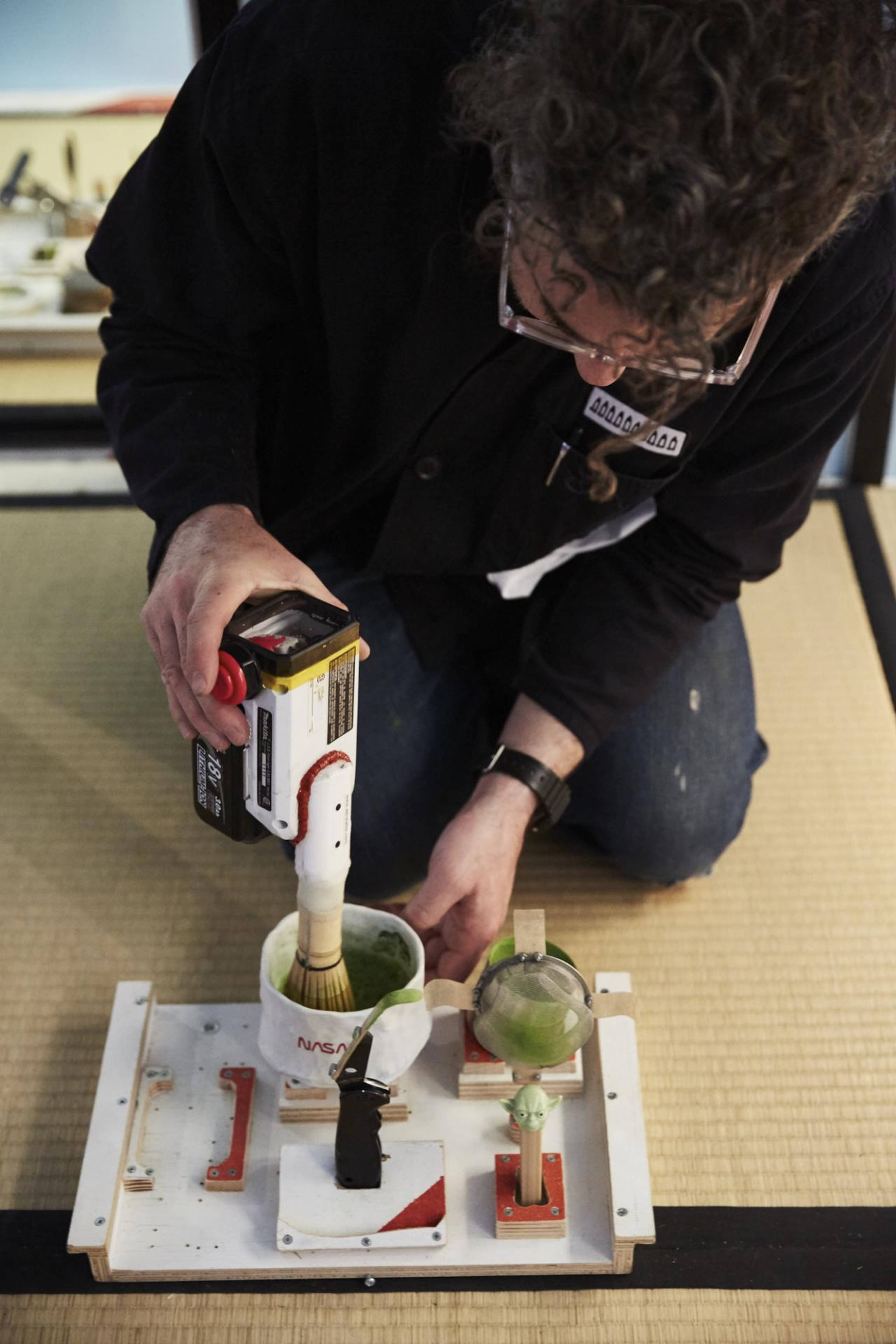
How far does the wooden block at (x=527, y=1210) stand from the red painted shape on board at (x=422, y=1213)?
4 cm

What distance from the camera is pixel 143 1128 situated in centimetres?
94

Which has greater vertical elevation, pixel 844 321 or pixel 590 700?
pixel 844 321

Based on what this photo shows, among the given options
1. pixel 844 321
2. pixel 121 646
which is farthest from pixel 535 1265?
pixel 121 646

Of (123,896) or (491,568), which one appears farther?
(123,896)

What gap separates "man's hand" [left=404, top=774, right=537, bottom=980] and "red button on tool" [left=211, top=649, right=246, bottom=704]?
0.31 meters

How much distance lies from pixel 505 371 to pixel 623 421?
4.1 inches

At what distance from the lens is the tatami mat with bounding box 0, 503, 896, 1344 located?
90cm

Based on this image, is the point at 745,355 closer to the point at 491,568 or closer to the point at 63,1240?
the point at 491,568

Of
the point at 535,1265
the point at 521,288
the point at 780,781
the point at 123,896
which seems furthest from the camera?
the point at 780,781

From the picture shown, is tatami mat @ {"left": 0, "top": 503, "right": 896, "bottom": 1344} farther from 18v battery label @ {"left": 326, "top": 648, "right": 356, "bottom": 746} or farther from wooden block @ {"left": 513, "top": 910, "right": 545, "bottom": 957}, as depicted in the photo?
18v battery label @ {"left": 326, "top": 648, "right": 356, "bottom": 746}

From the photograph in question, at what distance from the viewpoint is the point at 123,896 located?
1.21 m

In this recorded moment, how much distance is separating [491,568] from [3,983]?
557mm

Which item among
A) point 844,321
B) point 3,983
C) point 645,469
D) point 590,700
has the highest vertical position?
point 844,321

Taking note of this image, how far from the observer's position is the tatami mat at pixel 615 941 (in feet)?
2.95
